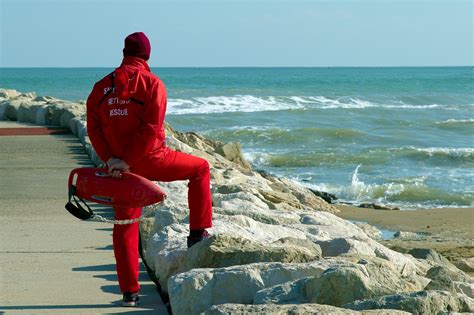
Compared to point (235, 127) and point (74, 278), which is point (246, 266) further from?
point (235, 127)

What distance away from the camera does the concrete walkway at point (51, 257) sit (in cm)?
533

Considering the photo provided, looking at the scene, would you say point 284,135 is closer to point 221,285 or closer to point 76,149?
point 76,149

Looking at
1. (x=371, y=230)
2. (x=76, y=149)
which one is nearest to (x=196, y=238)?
(x=371, y=230)

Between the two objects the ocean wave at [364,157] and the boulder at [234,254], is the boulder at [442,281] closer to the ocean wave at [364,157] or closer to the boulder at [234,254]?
the boulder at [234,254]

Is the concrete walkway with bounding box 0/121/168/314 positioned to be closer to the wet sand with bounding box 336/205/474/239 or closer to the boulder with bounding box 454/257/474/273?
the boulder with bounding box 454/257/474/273

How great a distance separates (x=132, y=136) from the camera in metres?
5.09

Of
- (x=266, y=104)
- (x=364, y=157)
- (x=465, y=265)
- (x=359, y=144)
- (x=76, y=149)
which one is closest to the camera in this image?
(x=465, y=265)

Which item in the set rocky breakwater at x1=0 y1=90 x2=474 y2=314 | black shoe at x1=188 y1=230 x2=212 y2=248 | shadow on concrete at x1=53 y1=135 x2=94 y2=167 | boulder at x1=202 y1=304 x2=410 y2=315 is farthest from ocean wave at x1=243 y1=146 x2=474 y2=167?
boulder at x1=202 y1=304 x2=410 y2=315

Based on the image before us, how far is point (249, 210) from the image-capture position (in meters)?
7.59

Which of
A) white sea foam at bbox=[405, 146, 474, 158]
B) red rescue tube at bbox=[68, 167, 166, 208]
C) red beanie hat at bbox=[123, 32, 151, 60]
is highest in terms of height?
red beanie hat at bbox=[123, 32, 151, 60]

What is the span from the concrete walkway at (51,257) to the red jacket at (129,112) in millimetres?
837

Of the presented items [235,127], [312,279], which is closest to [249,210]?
[312,279]

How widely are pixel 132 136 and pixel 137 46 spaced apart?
518mm

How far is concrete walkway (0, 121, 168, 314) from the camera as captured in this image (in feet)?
17.5
